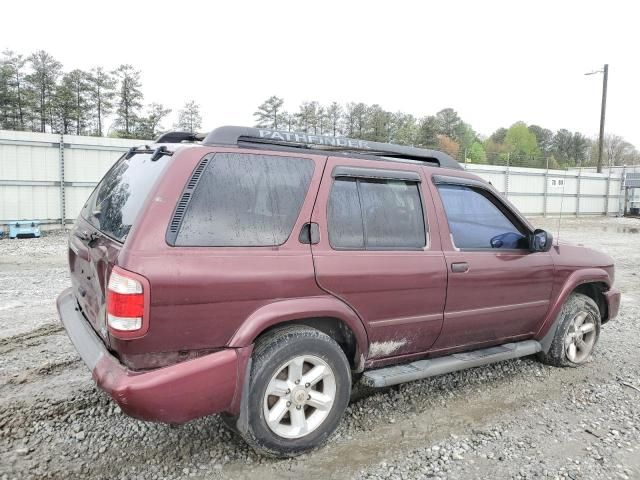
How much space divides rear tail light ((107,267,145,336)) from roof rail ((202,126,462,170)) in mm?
899

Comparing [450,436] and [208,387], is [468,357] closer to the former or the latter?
[450,436]

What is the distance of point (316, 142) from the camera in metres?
3.22

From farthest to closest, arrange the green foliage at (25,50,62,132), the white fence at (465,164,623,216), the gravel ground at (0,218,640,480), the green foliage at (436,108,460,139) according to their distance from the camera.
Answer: the green foliage at (436,108,460,139)
the green foliage at (25,50,62,132)
the white fence at (465,164,623,216)
the gravel ground at (0,218,640,480)

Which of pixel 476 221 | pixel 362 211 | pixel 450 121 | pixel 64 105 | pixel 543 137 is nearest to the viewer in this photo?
pixel 362 211

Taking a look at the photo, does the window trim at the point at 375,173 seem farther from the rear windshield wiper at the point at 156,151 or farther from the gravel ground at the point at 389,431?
the gravel ground at the point at 389,431

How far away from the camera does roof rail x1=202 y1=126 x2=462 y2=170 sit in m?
2.84

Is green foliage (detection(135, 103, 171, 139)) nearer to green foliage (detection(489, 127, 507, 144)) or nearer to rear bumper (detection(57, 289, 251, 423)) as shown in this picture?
rear bumper (detection(57, 289, 251, 423))

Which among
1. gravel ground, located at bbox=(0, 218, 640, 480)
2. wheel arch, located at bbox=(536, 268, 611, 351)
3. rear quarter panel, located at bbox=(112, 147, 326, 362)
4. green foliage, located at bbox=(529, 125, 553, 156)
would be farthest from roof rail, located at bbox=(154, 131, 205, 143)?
green foliage, located at bbox=(529, 125, 553, 156)

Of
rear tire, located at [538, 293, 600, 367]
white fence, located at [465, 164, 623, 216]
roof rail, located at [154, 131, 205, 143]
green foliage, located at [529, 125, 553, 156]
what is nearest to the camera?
roof rail, located at [154, 131, 205, 143]

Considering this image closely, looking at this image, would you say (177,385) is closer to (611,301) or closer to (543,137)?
(611,301)

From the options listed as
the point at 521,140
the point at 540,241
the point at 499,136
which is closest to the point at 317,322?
the point at 540,241

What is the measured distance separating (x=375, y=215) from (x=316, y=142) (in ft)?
2.05

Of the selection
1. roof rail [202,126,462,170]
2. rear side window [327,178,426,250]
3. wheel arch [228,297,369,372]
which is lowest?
wheel arch [228,297,369,372]

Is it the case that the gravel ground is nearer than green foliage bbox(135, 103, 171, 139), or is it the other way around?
the gravel ground
